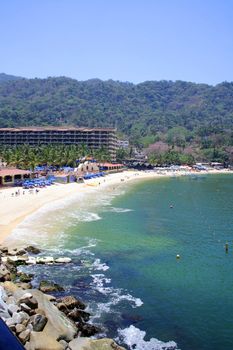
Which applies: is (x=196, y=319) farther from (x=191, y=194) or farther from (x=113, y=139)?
(x=113, y=139)

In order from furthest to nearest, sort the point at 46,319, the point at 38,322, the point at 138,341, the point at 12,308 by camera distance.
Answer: the point at 12,308 → the point at 138,341 → the point at 46,319 → the point at 38,322

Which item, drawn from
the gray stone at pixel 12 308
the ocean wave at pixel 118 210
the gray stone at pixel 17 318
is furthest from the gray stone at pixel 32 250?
the ocean wave at pixel 118 210

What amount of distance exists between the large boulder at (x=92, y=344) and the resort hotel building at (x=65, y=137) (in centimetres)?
15642

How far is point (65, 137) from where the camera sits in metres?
180

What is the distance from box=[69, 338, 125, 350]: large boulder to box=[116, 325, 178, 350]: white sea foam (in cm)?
163

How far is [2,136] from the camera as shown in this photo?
184 meters

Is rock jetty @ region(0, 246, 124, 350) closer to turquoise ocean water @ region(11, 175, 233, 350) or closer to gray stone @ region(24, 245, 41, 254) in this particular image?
turquoise ocean water @ region(11, 175, 233, 350)

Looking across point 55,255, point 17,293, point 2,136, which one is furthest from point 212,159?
point 17,293

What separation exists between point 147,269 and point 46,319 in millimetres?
14417

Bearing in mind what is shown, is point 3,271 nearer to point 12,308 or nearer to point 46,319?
point 12,308

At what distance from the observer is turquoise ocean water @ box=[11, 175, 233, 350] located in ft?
79.0

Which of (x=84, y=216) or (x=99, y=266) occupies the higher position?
(x=84, y=216)

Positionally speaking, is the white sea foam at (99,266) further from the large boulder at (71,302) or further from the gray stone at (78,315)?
the gray stone at (78,315)

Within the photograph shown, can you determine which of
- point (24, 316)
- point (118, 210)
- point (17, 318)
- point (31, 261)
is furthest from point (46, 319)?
point (118, 210)
